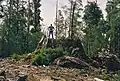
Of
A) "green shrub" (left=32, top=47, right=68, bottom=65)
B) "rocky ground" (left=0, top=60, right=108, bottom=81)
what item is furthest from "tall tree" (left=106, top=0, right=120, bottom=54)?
"rocky ground" (left=0, top=60, right=108, bottom=81)

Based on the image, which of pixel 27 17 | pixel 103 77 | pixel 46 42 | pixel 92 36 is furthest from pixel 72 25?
pixel 103 77

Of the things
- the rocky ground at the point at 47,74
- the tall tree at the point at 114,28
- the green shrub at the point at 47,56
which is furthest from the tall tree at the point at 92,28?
the rocky ground at the point at 47,74

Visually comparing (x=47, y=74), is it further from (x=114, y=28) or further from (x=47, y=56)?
(x=114, y=28)

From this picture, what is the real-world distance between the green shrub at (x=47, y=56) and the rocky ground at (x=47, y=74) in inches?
38.9

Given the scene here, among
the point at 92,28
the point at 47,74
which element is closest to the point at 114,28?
the point at 92,28

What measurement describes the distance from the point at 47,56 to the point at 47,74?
460 cm

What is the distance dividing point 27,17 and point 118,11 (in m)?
15.5

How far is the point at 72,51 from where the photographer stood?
91.0ft

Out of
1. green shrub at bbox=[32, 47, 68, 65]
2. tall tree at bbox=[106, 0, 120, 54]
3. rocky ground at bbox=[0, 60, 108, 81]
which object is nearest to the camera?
rocky ground at bbox=[0, 60, 108, 81]

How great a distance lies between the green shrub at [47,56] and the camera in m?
24.8

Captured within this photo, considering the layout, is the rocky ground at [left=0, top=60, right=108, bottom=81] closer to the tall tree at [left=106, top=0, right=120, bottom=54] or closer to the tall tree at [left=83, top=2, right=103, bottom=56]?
the tall tree at [left=83, top=2, right=103, bottom=56]

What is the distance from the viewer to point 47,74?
67.4 ft

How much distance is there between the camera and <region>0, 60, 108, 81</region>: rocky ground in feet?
58.8

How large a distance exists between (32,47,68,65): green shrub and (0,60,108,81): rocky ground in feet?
3.24
